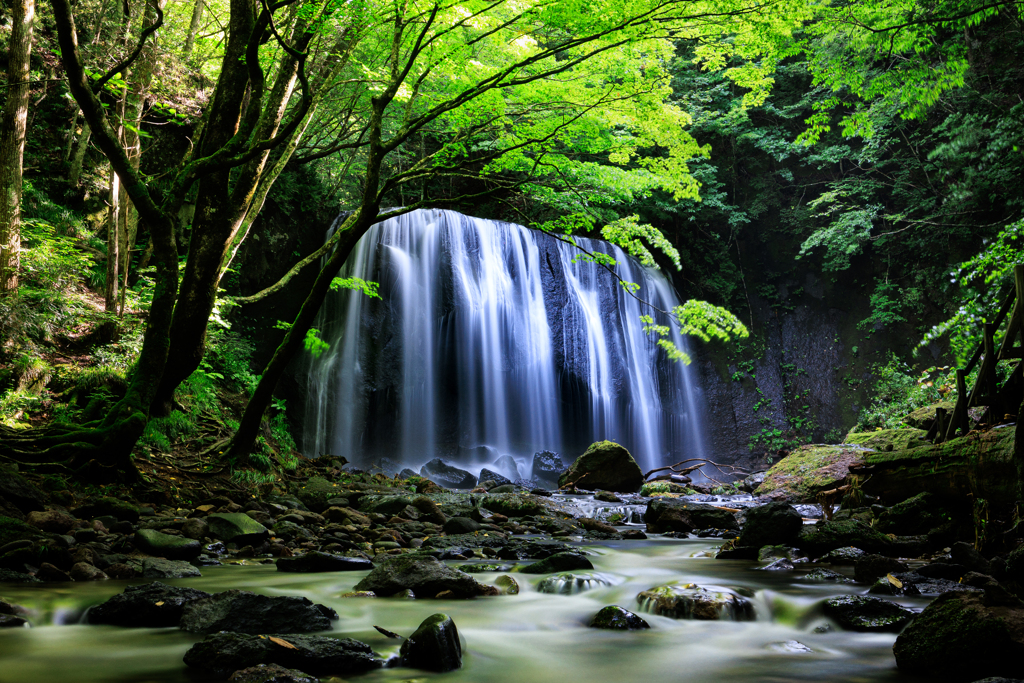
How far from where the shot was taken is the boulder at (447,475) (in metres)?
12.7

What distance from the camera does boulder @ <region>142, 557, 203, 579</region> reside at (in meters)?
4.04

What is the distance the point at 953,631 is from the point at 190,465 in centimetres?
730

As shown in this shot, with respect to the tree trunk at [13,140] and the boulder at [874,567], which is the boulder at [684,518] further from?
the tree trunk at [13,140]

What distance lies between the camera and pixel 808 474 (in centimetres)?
958

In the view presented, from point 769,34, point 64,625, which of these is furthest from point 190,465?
point 769,34

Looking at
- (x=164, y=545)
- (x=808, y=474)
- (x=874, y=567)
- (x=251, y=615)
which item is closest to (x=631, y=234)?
(x=874, y=567)

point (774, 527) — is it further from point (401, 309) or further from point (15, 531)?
point (401, 309)

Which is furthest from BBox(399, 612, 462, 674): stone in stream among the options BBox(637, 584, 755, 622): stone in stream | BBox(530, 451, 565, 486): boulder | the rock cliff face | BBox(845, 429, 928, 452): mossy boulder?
the rock cliff face

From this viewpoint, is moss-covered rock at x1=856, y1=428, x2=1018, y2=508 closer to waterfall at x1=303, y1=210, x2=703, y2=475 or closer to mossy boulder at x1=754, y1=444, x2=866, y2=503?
mossy boulder at x1=754, y1=444, x2=866, y2=503

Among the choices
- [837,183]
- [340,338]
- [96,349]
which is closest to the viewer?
[96,349]

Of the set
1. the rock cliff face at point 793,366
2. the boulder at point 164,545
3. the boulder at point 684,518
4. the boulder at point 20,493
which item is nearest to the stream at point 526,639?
the boulder at point 164,545

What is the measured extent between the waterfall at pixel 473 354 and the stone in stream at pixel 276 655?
12.0 metres

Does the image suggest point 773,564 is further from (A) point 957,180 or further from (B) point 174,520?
(A) point 957,180

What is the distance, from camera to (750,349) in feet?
64.8
